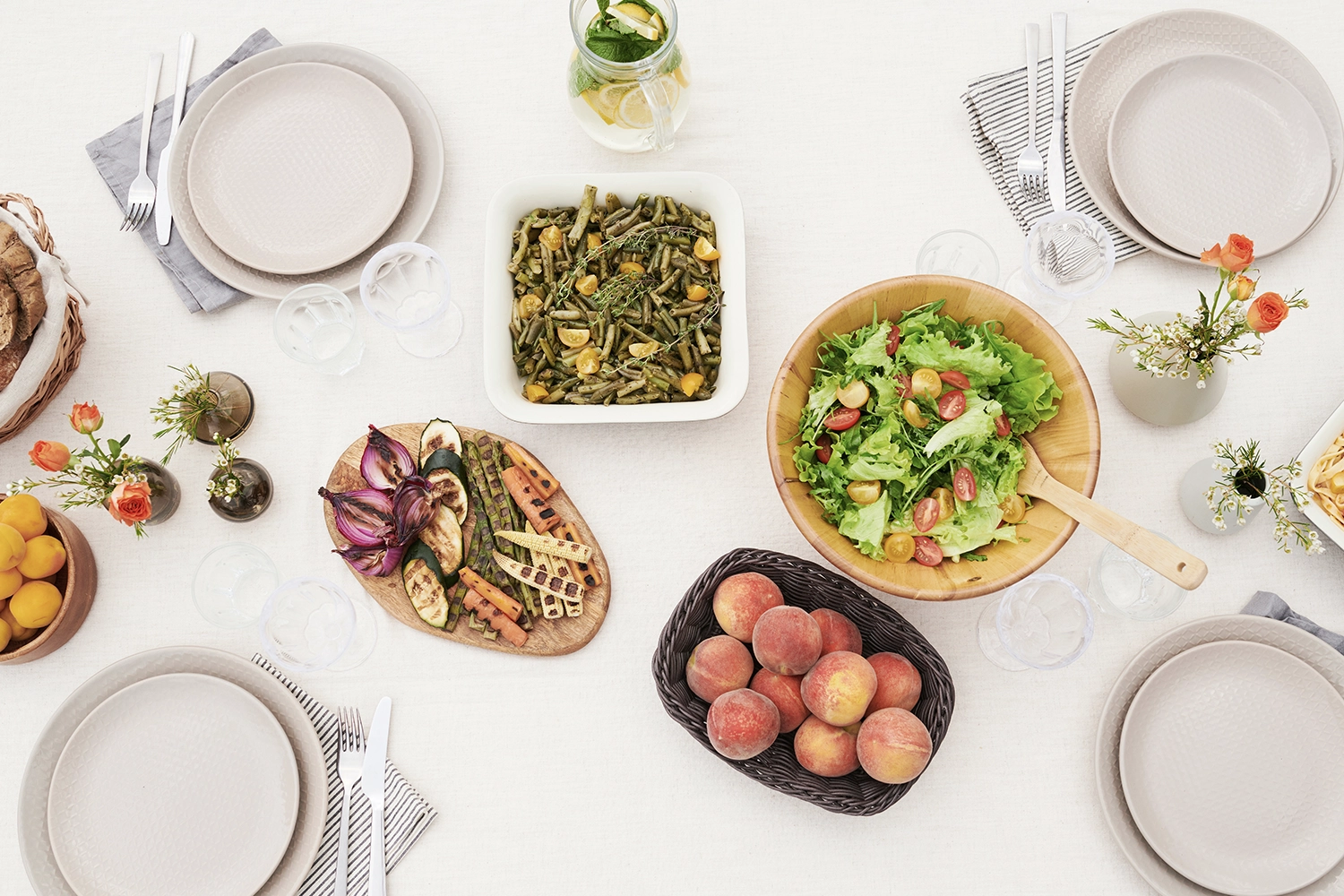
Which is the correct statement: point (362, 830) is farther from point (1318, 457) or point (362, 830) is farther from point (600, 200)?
point (1318, 457)

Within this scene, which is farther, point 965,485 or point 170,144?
point 170,144

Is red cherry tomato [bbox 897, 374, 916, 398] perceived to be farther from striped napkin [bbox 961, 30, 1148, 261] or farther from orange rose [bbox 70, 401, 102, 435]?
orange rose [bbox 70, 401, 102, 435]

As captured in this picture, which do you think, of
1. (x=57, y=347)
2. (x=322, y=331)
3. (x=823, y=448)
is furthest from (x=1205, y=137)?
(x=57, y=347)

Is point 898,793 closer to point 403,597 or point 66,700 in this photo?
point 403,597

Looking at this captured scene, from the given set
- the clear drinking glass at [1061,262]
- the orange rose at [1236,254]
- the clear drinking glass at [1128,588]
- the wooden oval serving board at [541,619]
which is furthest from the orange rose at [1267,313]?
the wooden oval serving board at [541,619]

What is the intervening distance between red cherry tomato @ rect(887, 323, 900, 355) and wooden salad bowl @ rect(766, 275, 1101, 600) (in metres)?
0.04

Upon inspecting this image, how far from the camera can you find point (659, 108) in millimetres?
1570

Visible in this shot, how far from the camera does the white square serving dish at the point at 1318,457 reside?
1452 millimetres

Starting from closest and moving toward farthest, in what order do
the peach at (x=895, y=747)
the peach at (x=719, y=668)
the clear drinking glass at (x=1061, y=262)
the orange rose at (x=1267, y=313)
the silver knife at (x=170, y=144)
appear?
the orange rose at (x=1267, y=313) → the peach at (x=895, y=747) → the peach at (x=719, y=668) → the clear drinking glass at (x=1061, y=262) → the silver knife at (x=170, y=144)

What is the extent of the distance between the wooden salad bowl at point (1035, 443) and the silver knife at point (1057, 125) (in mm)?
378

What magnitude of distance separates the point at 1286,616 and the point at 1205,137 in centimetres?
95

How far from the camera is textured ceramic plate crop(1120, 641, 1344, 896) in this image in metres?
1.47

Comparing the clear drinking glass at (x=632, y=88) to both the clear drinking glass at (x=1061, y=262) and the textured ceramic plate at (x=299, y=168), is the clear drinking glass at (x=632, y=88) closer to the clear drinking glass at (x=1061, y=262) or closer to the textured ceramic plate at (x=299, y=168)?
the textured ceramic plate at (x=299, y=168)

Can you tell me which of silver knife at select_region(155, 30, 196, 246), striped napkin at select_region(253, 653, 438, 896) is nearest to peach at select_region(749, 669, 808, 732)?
striped napkin at select_region(253, 653, 438, 896)
